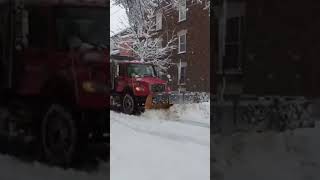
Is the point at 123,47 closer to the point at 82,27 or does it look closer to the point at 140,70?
the point at 140,70

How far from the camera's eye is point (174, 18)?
4215 millimetres

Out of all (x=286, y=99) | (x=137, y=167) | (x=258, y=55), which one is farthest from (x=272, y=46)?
(x=137, y=167)

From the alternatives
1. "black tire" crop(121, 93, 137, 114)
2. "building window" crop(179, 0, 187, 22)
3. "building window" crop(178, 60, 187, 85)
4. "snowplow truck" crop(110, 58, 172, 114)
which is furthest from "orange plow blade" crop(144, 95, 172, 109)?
"building window" crop(179, 0, 187, 22)

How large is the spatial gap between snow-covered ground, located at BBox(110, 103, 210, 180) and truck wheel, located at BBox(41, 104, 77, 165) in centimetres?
55

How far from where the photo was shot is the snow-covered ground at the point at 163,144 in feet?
11.9

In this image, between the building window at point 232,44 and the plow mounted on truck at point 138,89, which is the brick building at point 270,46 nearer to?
the building window at point 232,44

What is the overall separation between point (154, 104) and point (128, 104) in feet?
0.85

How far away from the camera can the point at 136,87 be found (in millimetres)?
4242

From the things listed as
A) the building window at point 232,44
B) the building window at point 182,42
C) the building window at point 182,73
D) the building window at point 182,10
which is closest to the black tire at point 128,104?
the building window at point 182,73

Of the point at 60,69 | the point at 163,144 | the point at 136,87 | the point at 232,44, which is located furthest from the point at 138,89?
the point at 60,69

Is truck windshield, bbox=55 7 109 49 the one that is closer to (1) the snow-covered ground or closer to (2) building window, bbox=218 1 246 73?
(2) building window, bbox=218 1 246 73

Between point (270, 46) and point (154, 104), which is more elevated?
point (270, 46)

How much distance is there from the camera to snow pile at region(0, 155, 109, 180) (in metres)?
3.04

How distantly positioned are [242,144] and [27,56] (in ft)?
5.83
